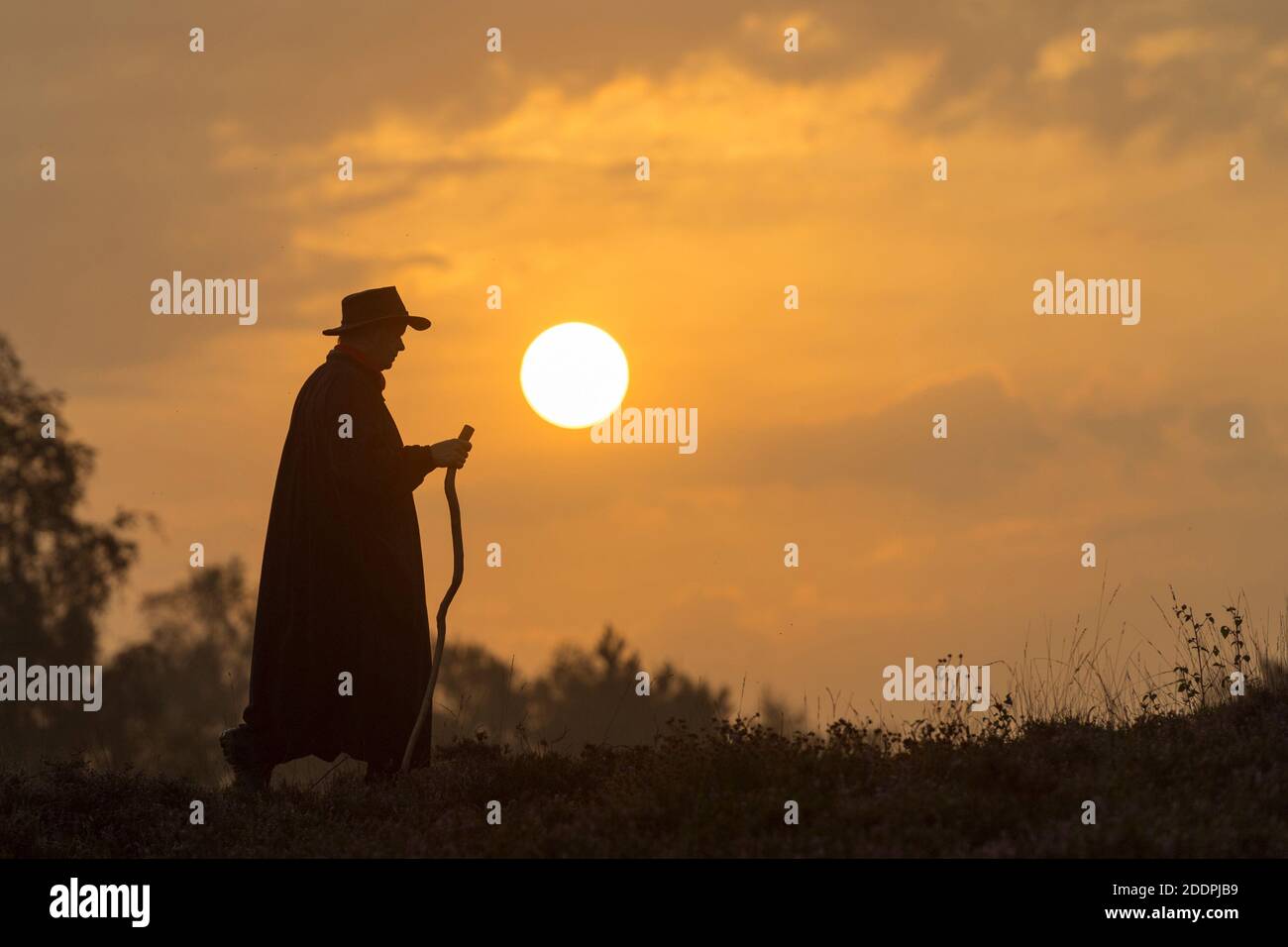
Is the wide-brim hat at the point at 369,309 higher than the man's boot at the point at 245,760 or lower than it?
higher

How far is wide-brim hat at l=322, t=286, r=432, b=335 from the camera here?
11.9 m

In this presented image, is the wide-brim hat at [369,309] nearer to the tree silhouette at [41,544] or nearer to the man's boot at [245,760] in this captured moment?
the man's boot at [245,760]

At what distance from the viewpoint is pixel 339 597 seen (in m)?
11.5

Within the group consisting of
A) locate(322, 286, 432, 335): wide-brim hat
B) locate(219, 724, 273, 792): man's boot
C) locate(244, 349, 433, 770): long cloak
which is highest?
locate(322, 286, 432, 335): wide-brim hat

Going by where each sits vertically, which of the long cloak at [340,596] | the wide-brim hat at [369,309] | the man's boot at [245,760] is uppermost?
the wide-brim hat at [369,309]

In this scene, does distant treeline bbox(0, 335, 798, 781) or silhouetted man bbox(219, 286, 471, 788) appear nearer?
silhouetted man bbox(219, 286, 471, 788)

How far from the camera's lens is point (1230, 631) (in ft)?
38.8

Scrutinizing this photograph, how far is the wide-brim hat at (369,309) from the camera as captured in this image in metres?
11.9

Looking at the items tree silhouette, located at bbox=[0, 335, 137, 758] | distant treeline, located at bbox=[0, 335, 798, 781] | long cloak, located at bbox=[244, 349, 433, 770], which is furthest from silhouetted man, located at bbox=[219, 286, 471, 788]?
tree silhouette, located at bbox=[0, 335, 137, 758]

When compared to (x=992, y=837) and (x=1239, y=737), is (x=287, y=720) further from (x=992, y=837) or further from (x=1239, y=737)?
(x=1239, y=737)

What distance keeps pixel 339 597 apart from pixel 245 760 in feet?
4.39

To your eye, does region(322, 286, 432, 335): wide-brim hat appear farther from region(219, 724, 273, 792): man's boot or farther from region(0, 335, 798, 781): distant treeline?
region(0, 335, 798, 781): distant treeline

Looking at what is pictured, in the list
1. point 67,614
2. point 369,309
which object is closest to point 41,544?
point 67,614

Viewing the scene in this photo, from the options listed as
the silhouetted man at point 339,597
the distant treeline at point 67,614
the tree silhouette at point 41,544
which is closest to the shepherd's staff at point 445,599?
the silhouetted man at point 339,597
